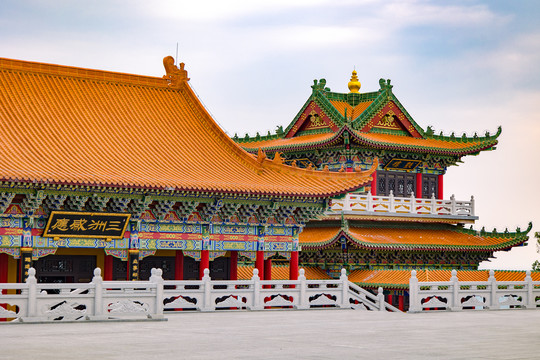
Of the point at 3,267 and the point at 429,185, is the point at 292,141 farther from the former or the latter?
the point at 3,267

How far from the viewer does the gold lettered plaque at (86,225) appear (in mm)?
27906

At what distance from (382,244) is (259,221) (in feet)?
36.8

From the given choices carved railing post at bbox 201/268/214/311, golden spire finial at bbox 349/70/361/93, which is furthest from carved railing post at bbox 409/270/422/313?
golden spire finial at bbox 349/70/361/93

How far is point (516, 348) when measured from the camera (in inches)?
642

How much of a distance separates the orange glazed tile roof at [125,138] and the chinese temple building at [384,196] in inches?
379

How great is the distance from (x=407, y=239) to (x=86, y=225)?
754 inches

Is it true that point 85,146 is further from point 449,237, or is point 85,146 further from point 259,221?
point 449,237

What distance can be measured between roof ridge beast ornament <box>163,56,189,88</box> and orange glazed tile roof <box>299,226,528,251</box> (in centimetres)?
1014

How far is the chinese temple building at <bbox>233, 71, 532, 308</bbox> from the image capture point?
1671 inches

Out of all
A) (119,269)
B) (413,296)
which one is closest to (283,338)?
(413,296)

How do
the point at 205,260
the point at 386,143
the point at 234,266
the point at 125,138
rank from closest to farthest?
the point at 205,260
the point at 125,138
the point at 234,266
the point at 386,143

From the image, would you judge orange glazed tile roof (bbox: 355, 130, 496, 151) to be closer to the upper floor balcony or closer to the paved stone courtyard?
the upper floor balcony

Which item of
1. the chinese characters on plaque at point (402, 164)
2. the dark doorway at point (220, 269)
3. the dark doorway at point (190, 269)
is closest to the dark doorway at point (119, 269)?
the dark doorway at point (190, 269)

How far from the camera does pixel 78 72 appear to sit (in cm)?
3322
